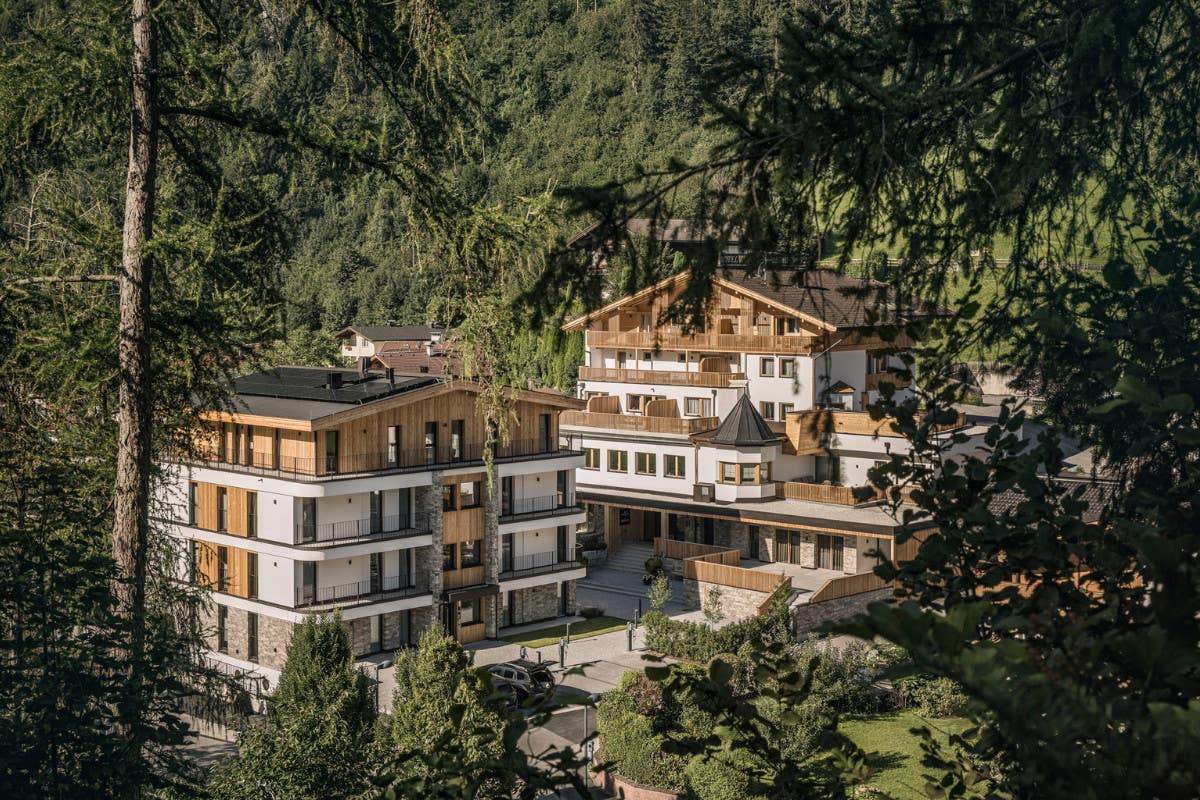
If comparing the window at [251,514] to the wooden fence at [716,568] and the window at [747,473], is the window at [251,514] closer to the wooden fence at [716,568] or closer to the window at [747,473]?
the wooden fence at [716,568]

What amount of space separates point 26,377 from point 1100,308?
644 cm

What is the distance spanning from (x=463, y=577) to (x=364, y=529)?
3.12 metres

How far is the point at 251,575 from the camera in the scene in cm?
2836

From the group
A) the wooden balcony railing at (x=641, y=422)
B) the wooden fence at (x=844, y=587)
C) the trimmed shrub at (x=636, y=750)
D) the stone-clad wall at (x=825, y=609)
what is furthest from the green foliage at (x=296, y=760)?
the wooden balcony railing at (x=641, y=422)

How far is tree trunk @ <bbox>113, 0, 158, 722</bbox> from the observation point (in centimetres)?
736

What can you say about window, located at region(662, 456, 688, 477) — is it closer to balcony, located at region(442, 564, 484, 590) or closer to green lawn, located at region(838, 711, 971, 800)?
balcony, located at region(442, 564, 484, 590)

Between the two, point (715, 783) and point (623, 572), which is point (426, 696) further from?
point (623, 572)

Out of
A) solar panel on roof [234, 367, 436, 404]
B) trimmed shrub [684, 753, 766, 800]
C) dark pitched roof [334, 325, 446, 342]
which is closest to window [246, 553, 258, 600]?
solar panel on roof [234, 367, 436, 404]

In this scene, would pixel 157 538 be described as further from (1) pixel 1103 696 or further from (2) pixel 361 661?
(2) pixel 361 661

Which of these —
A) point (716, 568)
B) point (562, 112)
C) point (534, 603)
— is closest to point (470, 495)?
point (534, 603)

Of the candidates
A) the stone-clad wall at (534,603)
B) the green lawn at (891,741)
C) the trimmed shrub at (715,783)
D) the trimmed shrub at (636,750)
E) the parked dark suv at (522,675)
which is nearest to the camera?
the trimmed shrub at (715,783)

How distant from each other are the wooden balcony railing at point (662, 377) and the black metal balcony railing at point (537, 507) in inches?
373

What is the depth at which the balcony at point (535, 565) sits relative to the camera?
31.4 metres

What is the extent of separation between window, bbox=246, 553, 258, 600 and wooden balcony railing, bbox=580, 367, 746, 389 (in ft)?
57.3
